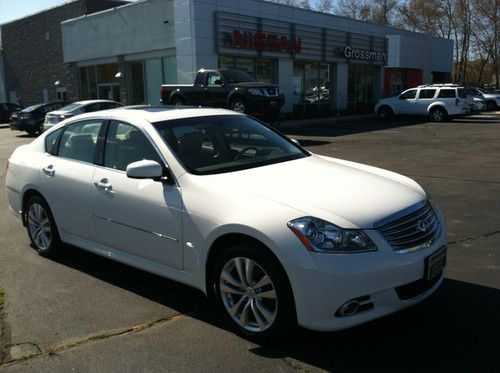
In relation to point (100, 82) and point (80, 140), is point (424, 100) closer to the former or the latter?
point (100, 82)

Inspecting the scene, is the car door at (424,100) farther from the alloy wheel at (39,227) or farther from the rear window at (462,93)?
the alloy wheel at (39,227)

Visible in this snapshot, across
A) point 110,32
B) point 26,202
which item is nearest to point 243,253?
point 26,202

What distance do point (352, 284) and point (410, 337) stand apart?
753mm

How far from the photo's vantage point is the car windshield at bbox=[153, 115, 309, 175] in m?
4.27

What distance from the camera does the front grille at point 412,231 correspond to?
3.42 metres

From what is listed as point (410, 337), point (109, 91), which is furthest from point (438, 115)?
point (410, 337)

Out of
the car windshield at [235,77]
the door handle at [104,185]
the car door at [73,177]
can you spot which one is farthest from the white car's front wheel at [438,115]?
the door handle at [104,185]

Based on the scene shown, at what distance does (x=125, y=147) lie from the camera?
4.67 metres

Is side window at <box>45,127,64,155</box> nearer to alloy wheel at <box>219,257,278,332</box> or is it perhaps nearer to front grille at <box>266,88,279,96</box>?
alloy wheel at <box>219,257,278,332</box>

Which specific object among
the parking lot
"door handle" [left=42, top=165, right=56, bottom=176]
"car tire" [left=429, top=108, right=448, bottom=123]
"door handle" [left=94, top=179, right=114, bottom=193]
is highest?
"door handle" [left=42, top=165, right=56, bottom=176]

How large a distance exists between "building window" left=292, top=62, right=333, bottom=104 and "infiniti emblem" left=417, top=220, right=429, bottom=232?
2456cm

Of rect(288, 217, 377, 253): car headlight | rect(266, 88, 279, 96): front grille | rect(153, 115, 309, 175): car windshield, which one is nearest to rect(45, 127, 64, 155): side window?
rect(153, 115, 309, 175): car windshield

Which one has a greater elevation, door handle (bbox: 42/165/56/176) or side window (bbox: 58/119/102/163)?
side window (bbox: 58/119/102/163)

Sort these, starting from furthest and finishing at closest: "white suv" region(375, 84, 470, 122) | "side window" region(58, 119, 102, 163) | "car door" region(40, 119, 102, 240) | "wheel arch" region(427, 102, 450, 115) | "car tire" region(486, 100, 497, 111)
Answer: "car tire" region(486, 100, 497, 111), "wheel arch" region(427, 102, 450, 115), "white suv" region(375, 84, 470, 122), "side window" region(58, 119, 102, 163), "car door" region(40, 119, 102, 240)
